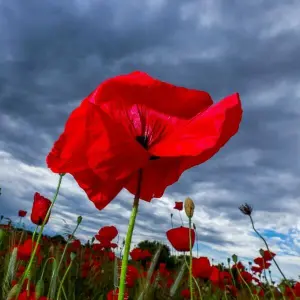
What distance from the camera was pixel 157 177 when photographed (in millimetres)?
892

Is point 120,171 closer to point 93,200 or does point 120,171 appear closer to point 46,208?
point 93,200

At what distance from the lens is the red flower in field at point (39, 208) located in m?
2.05

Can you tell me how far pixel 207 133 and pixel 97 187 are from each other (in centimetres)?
27

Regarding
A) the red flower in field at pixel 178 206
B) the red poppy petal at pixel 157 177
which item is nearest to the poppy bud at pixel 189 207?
the red poppy petal at pixel 157 177

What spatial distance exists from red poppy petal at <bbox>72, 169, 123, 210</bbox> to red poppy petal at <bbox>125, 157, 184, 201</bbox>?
0.09 ft

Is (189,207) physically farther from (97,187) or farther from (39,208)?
(39,208)

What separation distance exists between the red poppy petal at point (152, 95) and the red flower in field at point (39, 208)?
1.34 metres

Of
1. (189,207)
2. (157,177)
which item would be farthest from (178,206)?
(157,177)

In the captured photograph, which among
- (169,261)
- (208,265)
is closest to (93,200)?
(208,265)

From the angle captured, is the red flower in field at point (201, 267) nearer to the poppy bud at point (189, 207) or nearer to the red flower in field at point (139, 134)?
the poppy bud at point (189, 207)

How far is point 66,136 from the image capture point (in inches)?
30.7

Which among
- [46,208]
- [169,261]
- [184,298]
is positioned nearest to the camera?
[46,208]

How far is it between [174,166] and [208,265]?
252 cm

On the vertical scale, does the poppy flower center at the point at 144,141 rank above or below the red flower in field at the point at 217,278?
below
